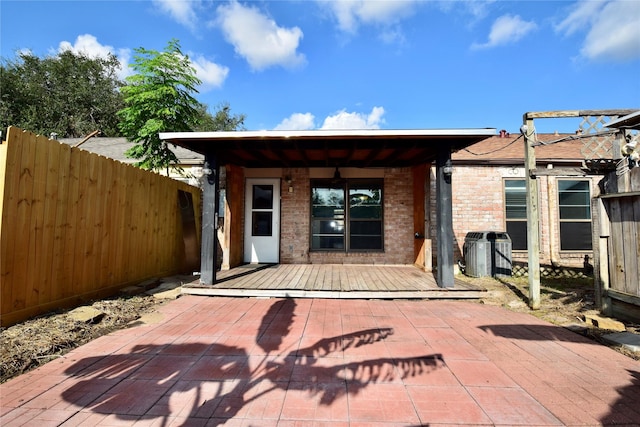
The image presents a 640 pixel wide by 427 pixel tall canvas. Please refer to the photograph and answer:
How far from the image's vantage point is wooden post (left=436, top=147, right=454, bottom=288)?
204 inches

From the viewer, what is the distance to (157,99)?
710 centimetres

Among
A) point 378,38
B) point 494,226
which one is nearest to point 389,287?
point 494,226

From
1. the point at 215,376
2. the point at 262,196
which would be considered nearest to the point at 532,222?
the point at 215,376

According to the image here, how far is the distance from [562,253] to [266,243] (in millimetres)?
8097

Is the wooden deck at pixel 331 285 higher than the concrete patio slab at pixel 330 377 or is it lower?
higher

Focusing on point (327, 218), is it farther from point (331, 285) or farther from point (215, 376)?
point (215, 376)

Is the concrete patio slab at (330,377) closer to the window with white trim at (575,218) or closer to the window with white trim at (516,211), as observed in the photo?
the window with white trim at (516,211)

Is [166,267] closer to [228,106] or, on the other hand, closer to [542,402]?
[542,402]

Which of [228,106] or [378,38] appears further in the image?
[228,106]

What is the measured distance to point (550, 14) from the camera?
7.24m

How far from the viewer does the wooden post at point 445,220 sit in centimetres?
519

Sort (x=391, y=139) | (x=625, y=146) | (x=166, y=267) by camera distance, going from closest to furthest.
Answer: (x=625, y=146) < (x=391, y=139) < (x=166, y=267)

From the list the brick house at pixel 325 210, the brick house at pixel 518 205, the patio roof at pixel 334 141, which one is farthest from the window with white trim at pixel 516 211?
the patio roof at pixel 334 141

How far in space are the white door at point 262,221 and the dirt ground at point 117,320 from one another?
9.17 feet
